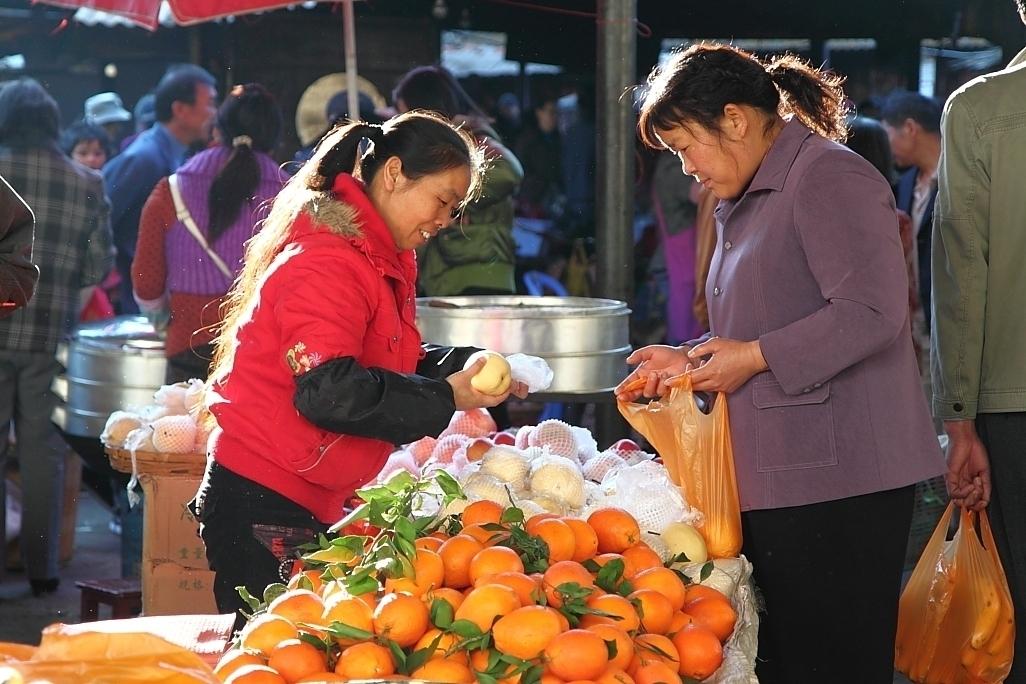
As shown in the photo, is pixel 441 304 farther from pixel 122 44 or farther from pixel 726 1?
pixel 122 44

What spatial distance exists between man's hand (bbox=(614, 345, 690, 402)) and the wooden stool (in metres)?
2.18

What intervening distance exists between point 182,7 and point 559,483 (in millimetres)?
2520

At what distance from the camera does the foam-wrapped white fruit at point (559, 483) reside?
8.78ft

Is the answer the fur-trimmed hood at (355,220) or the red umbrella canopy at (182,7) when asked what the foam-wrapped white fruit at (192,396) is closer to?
the red umbrella canopy at (182,7)

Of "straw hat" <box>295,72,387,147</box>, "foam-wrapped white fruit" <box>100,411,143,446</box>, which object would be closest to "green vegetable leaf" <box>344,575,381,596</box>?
Answer: "foam-wrapped white fruit" <box>100,411,143,446</box>

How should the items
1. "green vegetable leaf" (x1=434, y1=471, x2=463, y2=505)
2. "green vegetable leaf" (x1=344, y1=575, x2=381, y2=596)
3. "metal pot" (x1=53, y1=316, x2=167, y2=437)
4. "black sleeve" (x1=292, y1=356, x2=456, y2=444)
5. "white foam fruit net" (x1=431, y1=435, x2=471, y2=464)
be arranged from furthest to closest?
"metal pot" (x1=53, y1=316, x2=167, y2=437) → "white foam fruit net" (x1=431, y1=435, x2=471, y2=464) → "black sleeve" (x1=292, y1=356, x2=456, y2=444) → "green vegetable leaf" (x1=434, y1=471, x2=463, y2=505) → "green vegetable leaf" (x1=344, y1=575, x2=381, y2=596)

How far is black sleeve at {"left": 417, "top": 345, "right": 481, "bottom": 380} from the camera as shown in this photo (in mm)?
2852

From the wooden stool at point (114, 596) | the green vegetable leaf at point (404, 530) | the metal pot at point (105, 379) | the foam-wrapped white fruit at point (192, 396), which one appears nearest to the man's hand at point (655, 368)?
the green vegetable leaf at point (404, 530)

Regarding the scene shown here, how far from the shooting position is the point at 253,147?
4.91 m

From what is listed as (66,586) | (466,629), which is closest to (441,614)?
(466,629)

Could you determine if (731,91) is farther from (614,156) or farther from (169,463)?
(169,463)

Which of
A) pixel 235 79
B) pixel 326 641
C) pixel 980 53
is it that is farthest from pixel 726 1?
pixel 326 641

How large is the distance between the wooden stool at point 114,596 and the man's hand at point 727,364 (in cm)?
241

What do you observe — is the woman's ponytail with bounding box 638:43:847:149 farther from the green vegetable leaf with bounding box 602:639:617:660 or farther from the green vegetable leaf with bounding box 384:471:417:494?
the green vegetable leaf with bounding box 602:639:617:660
